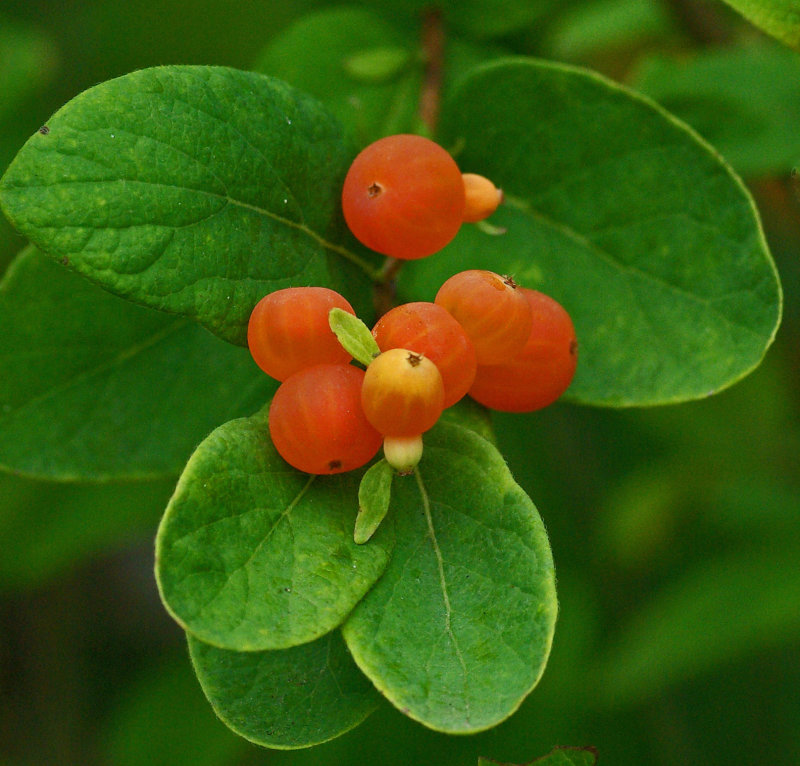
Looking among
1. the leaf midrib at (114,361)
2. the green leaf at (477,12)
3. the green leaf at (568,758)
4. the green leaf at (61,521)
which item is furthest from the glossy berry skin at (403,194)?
the green leaf at (61,521)

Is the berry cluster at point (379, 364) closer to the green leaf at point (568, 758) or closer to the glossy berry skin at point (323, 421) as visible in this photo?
the glossy berry skin at point (323, 421)

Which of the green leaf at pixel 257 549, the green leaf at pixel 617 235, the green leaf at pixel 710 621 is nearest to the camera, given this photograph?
the green leaf at pixel 257 549

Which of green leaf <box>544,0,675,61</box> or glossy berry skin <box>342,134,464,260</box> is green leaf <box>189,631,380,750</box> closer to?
glossy berry skin <box>342,134,464,260</box>

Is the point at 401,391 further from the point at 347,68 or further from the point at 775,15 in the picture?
the point at 347,68

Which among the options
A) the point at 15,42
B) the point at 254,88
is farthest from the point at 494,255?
the point at 15,42

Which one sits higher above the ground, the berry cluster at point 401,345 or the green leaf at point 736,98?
the berry cluster at point 401,345

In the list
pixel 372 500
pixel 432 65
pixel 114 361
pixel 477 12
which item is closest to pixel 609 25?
pixel 477 12

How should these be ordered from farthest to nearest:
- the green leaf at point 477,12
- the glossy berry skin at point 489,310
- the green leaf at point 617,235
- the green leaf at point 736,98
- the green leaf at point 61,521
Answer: the green leaf at point 61,521, the green leaf at point 736,98, the green leaf at point 477,12, the green leaf at point 617,235, the glossy berry skin at point 489,310

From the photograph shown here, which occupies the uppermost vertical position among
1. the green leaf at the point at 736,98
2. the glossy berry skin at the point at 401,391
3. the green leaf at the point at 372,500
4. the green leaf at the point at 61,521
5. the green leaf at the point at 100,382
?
the glossy berry skin at the point at 401,391
